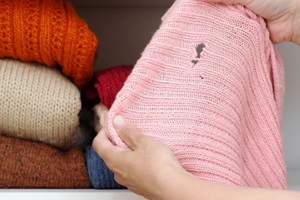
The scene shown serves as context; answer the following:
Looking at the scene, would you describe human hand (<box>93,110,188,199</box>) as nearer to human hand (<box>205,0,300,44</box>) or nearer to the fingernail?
the fingernail

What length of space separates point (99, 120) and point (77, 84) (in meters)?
0.05

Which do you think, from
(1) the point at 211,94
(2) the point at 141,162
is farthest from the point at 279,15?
(2) the point at 141,162

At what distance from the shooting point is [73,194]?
0.59 m

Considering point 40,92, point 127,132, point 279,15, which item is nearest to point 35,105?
point 40,92

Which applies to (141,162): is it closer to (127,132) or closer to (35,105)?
(127,132)

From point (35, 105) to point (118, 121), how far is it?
116mm

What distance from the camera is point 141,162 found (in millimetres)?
532

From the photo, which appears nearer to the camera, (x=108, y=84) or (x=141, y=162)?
(x=141, y=162)

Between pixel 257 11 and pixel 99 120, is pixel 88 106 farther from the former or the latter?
pixel 257 11

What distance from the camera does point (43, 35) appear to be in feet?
2.05

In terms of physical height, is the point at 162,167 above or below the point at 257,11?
A: below

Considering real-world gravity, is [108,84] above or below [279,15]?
below

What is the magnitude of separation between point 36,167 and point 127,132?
123mm

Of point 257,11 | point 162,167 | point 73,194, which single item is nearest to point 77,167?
point 73,194
